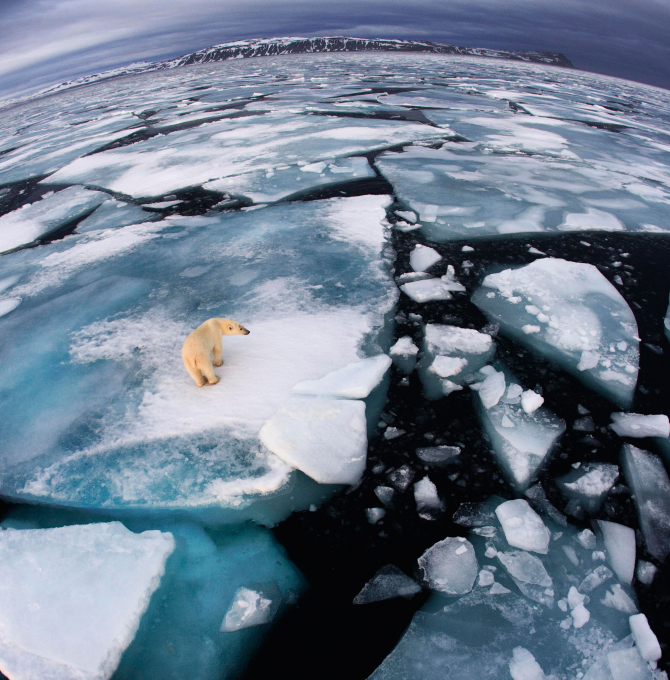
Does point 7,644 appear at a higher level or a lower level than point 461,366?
lower

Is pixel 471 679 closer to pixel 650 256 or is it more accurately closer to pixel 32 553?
pixel 32 553

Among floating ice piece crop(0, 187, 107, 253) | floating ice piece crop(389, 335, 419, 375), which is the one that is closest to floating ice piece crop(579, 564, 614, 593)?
floating ice piece crop(389, 335, 419, 375)

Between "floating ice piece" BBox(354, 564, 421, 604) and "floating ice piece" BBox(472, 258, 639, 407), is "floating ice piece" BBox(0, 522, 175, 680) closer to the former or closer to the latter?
"floating ice piece" BBox(354, 564, 421, 604)

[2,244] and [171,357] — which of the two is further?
[2,244]

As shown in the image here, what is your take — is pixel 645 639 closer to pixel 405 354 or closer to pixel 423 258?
pixel 405 354

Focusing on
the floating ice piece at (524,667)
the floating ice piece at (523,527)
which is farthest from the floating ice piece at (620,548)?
the floating ice piece at (524,667)

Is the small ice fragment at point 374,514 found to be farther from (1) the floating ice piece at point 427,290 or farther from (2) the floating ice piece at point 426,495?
(1) the floating ice piece at point 427,290

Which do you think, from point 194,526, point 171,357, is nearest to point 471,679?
point 194,526
